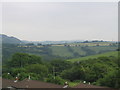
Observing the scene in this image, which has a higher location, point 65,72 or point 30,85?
point 30,85

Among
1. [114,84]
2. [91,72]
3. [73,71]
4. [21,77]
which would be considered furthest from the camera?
[73,71]

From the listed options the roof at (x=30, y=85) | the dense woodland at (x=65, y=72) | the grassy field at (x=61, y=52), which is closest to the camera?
the roof at (x=30, y=85)

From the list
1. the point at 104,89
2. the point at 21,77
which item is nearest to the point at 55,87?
the point at 104,89

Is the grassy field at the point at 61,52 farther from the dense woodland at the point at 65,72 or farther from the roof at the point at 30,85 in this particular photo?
the roof at the point at 30,85

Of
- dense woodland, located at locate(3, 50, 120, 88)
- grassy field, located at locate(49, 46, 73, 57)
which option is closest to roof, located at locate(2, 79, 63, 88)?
dense woodland, located at locate(3, 50, 120, 88)

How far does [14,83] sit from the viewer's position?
50.8ft

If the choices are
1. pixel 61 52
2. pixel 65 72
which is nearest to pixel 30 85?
pixel 65 72

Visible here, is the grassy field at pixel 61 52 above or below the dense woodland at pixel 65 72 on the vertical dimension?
above

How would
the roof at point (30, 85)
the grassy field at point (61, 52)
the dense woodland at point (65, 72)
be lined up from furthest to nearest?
the grassy field at point (61, 52) → the dense woodland at point (65, 72) → the roof at point (30, 85)

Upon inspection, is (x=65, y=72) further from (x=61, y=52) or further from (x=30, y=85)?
(x=61, y=52)

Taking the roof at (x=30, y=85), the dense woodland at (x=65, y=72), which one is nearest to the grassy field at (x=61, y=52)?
the dense woodland at (x=65, y=72)

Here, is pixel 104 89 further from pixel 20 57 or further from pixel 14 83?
pixel 20 57

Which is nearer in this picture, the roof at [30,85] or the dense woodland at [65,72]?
the roof at [30,85]

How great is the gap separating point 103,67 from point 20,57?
40.5ft
